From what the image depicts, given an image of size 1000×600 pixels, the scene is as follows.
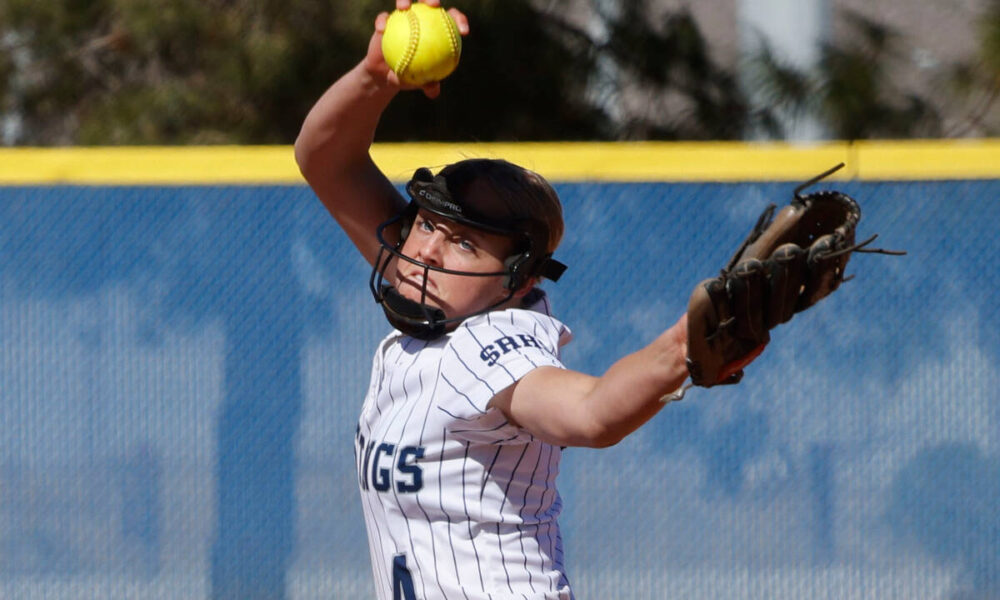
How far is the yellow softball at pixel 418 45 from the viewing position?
1973mm

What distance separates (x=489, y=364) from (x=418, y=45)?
1.80 feet

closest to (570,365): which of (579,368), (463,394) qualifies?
(579,368)

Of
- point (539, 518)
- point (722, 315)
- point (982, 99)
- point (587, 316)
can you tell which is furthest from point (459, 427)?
point (982, 99)

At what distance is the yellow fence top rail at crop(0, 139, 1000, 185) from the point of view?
3.77 m

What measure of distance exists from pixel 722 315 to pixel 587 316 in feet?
8.00

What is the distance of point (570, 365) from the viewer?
151 inches

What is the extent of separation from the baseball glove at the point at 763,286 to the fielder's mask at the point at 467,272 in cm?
60

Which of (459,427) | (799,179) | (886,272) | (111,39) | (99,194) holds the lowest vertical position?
(459,427)

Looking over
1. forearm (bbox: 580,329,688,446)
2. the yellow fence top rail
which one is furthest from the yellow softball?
the yellow fence top rail

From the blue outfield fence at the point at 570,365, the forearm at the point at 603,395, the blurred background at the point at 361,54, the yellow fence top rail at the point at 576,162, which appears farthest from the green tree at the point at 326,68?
the forearm at the point at 603,395

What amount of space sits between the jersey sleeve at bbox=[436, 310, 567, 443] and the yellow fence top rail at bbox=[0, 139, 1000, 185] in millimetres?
1775

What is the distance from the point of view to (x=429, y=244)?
2072 mm

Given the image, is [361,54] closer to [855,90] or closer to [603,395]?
[855,90]

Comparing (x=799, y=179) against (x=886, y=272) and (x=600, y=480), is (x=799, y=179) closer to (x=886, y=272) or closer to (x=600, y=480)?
(x=886, y=272)
